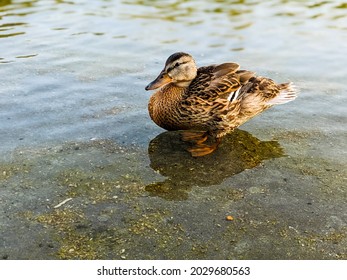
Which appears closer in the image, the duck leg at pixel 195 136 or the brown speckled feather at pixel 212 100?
the brown speckled feather at pixel 212 100

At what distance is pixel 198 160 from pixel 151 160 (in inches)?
17.0

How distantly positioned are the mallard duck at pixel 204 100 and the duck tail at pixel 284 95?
0.22 feet

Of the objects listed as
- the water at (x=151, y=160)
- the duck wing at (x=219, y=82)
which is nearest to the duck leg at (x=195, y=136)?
the water at (x=151, y=160)

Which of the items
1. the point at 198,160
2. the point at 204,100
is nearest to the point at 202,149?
the point at 198,160

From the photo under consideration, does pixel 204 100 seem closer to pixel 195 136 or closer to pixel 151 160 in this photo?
pixel 195 136

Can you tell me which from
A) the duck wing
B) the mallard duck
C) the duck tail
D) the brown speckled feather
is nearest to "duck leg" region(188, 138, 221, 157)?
the mallard duck

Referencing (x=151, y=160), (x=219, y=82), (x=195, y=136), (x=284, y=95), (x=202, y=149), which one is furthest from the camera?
(x=284, y=95)

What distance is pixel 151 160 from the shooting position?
15.3 ft

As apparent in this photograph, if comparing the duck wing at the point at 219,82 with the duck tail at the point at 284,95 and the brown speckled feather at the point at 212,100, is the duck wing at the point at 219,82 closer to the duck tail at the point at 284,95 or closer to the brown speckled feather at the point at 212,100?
the brown speckled feather at the point at 212,100

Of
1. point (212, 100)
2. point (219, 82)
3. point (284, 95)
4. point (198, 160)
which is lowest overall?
point (198, 160)

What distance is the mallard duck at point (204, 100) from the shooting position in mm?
4855

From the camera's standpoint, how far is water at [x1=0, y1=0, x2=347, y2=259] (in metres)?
3.54
